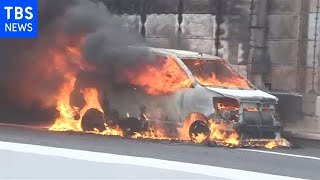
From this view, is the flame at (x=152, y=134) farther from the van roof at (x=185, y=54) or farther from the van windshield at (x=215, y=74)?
the van roof at (x=185, y=54)

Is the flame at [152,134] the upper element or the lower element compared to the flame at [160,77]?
lower

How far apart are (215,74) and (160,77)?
1.09m

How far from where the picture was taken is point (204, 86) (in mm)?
9477

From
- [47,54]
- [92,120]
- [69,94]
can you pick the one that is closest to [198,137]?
[92,120]

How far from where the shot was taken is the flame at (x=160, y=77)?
31.7 ft

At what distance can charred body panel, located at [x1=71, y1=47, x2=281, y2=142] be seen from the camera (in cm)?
916

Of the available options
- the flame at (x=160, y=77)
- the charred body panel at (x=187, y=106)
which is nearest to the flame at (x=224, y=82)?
the charred body panel at (x=187, y=106)

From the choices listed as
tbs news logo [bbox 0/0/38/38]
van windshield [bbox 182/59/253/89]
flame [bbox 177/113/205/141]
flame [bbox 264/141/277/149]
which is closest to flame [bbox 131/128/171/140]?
flame [bbox 177/113/205/141]

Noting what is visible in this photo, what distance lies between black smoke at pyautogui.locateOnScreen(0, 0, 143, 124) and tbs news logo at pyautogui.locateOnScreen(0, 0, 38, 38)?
5.5 inches

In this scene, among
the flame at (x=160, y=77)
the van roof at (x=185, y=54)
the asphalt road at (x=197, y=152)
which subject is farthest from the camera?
the van roof at (x=185, y=54)

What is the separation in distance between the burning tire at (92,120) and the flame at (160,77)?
0.93 metres

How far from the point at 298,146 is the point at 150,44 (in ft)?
12.0

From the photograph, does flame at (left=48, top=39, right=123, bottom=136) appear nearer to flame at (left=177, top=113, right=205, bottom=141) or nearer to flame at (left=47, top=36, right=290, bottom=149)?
flame at (left=47, top=36, right=290, bottom=149)

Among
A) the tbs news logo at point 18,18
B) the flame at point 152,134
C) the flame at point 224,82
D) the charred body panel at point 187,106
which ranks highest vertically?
the tbs news logo at point 18,18
